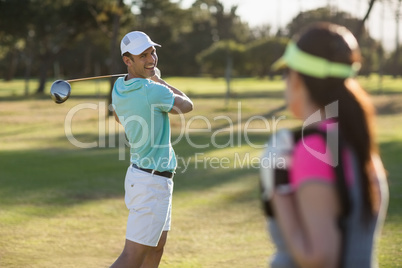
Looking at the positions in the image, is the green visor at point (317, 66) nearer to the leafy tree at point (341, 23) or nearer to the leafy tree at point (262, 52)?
the leafy tree at point (341, 23)

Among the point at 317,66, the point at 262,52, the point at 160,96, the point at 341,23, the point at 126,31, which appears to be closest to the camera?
the point at 317,66

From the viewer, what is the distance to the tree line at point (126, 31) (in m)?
46.2

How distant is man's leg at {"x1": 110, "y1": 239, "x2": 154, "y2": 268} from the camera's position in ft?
15.1

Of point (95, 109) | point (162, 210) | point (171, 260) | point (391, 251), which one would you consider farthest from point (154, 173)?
point (95, 109)

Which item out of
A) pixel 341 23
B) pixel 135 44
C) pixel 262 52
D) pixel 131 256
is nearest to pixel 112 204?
pixel 131 256

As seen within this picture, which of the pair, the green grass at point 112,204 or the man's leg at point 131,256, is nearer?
the man's leg at point 131,256

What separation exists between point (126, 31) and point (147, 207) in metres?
43.8

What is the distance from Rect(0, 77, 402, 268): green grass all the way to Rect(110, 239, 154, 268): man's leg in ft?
5.68

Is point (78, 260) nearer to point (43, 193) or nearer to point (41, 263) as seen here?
point (41, 263)

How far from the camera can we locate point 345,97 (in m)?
2.24

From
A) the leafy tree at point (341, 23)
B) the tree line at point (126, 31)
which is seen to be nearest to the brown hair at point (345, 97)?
the tree line at point (126, 31)

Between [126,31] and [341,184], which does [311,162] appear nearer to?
[341,184]

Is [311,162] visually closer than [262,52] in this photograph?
Yes

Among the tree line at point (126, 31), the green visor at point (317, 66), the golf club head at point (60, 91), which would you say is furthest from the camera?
the tree line at point (126, 31)
